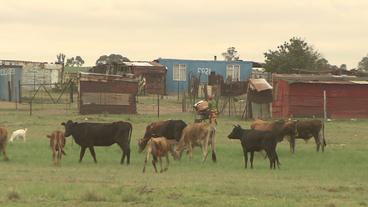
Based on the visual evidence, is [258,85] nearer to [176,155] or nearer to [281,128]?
[281,128]

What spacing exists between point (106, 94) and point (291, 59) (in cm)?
3309

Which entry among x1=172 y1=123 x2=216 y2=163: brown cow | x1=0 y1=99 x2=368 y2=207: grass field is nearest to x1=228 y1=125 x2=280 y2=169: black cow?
x1=0 y1=99 x2=368 y2=207: grass field

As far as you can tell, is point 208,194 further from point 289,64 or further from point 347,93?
point 289,64

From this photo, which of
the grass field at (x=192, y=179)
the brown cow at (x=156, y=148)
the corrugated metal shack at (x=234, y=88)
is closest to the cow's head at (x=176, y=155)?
the grass field at (x=192, y=179)

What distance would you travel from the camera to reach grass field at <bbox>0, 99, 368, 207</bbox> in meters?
10.0

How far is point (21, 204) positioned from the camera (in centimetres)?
950

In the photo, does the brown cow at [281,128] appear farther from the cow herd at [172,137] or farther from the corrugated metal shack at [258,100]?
the corrugated metal shack at [258,100]

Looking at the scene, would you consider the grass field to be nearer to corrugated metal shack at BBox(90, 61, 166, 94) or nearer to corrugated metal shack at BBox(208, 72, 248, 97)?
corrugated metal shack at BBox(208, 72, 248, 97)

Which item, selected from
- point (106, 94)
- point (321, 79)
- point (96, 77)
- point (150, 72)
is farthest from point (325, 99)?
point (150, 72)

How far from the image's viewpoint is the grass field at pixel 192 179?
10016mm

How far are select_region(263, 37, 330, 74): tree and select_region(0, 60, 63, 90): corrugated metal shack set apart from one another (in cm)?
2525

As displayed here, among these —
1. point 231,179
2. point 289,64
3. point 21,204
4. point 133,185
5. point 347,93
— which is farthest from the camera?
point 289,64

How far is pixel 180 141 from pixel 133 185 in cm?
600

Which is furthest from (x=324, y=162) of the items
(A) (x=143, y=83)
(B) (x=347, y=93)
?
(A) (x=143, y=83)
